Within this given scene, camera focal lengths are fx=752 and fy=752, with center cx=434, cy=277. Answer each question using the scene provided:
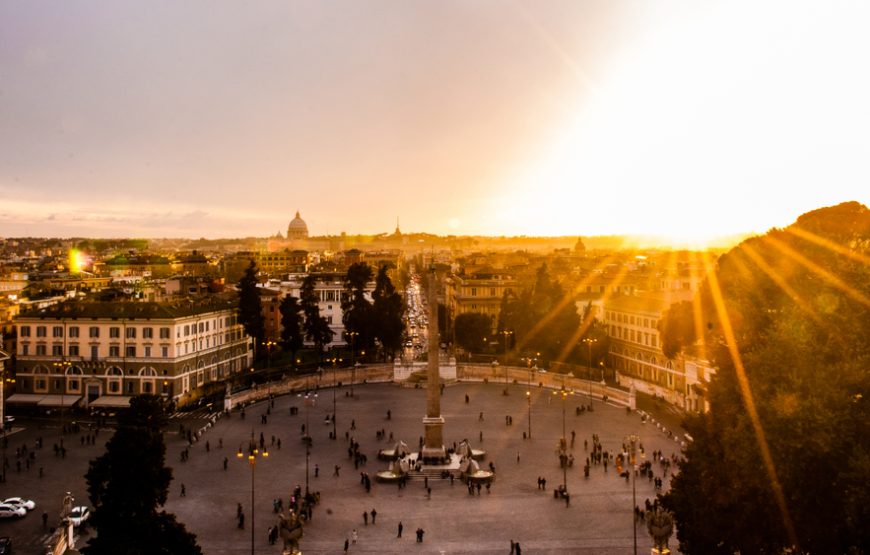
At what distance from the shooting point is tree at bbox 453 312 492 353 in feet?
220

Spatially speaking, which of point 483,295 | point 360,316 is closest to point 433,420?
point 360,316

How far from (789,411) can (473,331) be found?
167ft

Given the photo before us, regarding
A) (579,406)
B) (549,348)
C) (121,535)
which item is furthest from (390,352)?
(121,535)

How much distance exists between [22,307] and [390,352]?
30.4m

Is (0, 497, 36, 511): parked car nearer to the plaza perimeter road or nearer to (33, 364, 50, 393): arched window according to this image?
the plaza perimeter road

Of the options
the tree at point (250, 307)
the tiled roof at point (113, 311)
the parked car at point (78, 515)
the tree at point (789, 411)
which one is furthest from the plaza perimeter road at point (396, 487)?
the tree at point (250, 307)

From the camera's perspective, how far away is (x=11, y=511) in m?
27.2

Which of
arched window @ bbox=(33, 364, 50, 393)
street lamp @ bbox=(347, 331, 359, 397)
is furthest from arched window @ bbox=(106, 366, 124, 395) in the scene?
street lamp @ bbox=(347, 331, 359, 397)

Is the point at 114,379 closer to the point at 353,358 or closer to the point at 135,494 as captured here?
the point at 353,358

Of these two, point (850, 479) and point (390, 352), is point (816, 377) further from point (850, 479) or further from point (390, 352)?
point (390, 352)

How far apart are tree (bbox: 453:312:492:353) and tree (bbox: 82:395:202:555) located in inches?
1878

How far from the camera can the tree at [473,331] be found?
67062 millimetres

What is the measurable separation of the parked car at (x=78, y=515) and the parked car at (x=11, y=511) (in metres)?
2.20

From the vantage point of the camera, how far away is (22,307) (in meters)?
61.4
